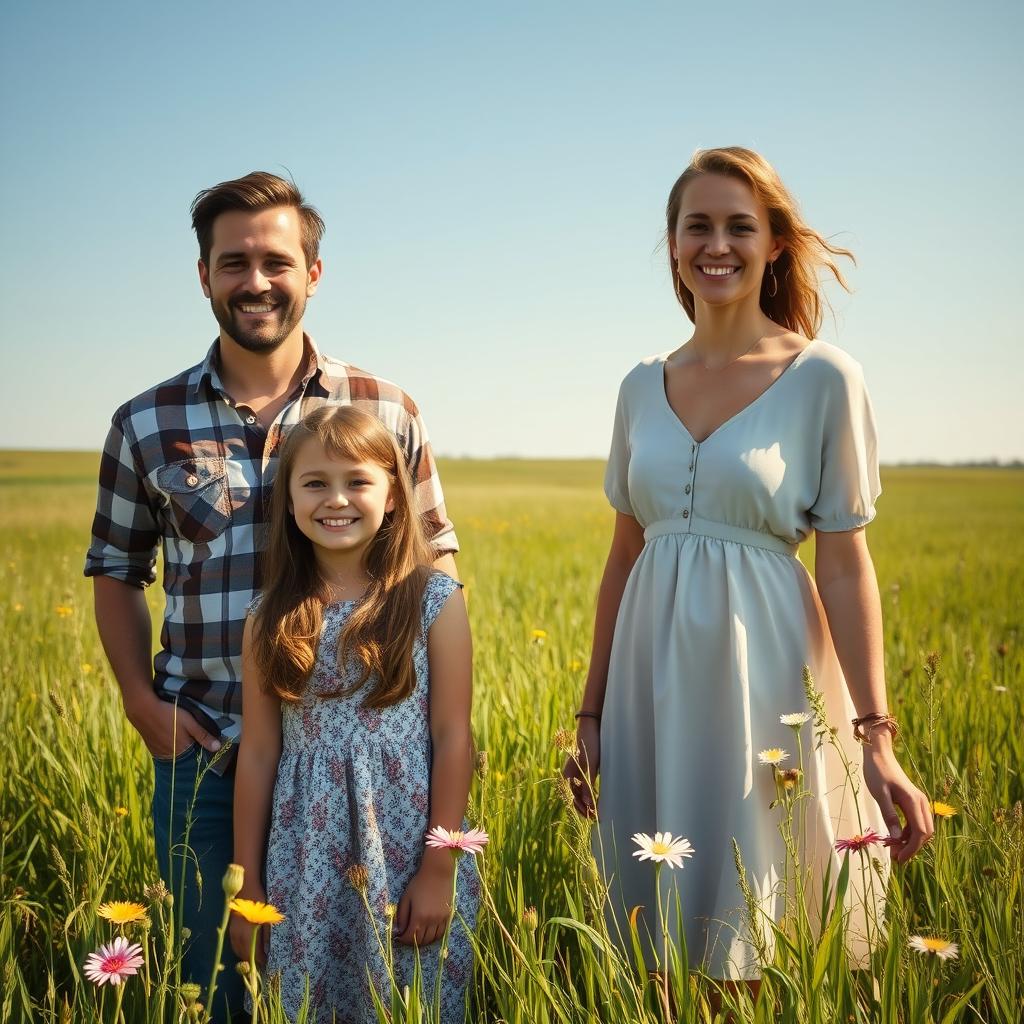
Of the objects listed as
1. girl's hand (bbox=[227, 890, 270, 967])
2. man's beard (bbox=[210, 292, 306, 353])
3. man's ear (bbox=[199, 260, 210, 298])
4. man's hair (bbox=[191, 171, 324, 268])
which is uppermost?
man's hair (bbox=[191, 171, 324, 268])

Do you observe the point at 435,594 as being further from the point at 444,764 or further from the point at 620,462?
the point at 620,462

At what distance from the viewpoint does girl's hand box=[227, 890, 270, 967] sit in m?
1.96

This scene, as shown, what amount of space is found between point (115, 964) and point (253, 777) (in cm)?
68

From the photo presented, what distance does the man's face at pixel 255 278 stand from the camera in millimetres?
2295

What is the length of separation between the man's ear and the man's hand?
1.02m

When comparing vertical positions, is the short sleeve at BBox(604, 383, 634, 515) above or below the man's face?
below

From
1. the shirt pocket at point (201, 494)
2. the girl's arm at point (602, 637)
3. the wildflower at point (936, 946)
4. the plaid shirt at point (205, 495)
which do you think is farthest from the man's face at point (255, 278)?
the wildflower at point (936, 946)

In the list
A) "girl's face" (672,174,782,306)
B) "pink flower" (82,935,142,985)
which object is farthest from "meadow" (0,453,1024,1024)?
"girl's face" (672,174,782,306)

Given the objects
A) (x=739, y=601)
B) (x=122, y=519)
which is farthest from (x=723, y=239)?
(x=122, y=519)

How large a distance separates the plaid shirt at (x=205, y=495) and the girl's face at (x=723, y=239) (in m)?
0.85

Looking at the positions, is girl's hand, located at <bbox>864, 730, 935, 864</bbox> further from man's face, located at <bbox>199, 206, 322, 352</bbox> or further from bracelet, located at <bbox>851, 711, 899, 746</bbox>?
man's face, located at <bbox>199, 206, 322, 352</bbox>

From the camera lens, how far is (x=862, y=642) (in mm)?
1913

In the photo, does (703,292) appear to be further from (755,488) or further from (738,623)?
(738,623)

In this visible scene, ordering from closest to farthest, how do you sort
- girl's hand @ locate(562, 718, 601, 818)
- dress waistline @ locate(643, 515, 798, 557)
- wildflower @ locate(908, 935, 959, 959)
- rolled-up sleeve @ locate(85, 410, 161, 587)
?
wildflower @ locate(908, 935, 959, 959) < dress waistline @ locate(643, 515, 798, 557) < girl's hand @ locate(562, 718, 601, 818) < rolled-up sleeve @ locate(85, 410, 161, 587)
